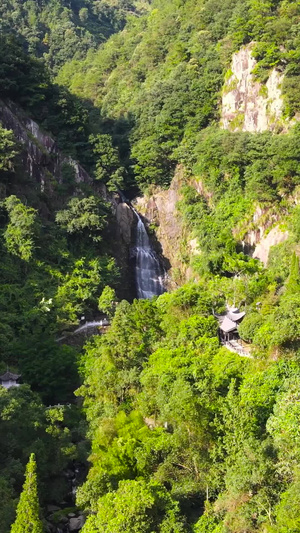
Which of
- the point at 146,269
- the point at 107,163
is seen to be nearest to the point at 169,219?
the point at 146,269

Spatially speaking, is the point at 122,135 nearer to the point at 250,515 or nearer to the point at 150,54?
the point at 150,54

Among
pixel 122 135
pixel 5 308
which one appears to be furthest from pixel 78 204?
pixel 122 135

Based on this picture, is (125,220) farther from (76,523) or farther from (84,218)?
(76,523)

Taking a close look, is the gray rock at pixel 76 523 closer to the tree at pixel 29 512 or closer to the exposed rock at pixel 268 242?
the tree at pixel 29 512

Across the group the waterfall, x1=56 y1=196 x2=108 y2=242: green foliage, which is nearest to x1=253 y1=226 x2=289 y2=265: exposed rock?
the waterfall

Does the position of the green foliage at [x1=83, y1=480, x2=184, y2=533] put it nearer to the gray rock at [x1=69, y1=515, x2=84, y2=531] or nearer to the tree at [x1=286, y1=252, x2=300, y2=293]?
the gray rock at [x1=69, y1=515, x2=84, y2=531]
